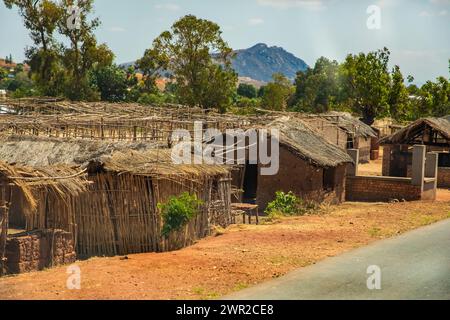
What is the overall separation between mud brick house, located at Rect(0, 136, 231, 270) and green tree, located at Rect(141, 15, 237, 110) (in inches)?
1136

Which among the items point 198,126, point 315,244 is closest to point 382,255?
point 315,244

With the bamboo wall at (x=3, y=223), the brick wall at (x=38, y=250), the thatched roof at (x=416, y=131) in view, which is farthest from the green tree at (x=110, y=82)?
the bamboo wall at (x=3, y=223)

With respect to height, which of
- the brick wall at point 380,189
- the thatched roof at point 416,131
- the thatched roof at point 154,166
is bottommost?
the brick wall at point 380,189

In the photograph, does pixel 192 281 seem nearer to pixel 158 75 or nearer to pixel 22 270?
pixel 22 270

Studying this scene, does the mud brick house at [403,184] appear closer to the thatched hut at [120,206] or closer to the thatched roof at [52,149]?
the thatched roof at [52,149]

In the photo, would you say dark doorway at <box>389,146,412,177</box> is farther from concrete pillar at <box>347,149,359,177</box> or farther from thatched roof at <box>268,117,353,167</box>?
thatched roof at <box>268,117,353,167</box>

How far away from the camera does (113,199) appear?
570 inches

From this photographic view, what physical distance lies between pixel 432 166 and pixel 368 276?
14093mm

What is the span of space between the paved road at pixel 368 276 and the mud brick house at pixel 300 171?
6.84m

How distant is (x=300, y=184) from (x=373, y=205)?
2.86m

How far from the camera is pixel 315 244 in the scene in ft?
48.9

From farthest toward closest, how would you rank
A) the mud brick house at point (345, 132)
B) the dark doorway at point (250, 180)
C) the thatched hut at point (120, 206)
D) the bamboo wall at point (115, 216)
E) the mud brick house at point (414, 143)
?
the mud brick house at point (345, 132) → the mud brick house at point (414, 143) → the dark doorway at point (250, 180) → the bamboo wall at point (115, 216) → the thatched hut at point (120, 206)

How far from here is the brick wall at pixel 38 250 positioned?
12539 mm

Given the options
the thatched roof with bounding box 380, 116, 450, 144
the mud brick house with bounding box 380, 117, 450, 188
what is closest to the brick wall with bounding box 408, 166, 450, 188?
the mud brick house with bounding box 380, 117, 450, 188
